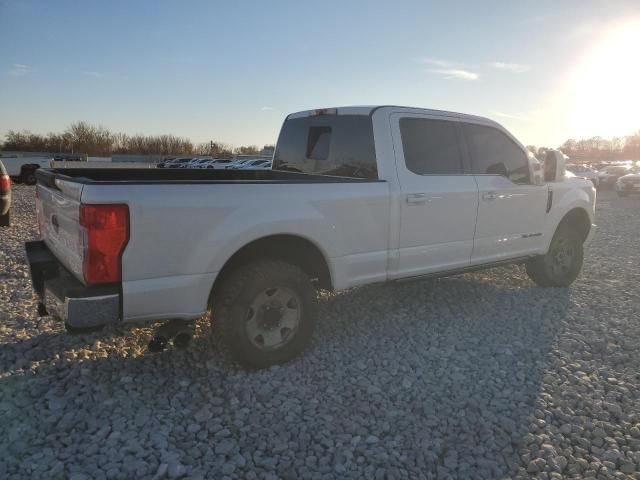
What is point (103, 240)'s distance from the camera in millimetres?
2777

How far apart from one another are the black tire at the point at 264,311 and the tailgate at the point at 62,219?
968mm

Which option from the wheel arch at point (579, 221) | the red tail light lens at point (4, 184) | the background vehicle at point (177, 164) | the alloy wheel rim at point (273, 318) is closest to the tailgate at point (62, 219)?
the alloy wheel rim at point (273, 318)

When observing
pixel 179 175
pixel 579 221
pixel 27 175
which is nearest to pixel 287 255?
pixel 179 175

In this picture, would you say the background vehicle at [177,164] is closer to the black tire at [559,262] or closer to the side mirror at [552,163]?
the black tire at [559,262]

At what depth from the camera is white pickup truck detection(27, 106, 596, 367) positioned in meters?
2.88

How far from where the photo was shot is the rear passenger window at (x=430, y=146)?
14.2 feet

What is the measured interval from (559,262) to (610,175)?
25.1 metres

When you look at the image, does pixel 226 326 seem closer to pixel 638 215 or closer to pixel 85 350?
pixel 85 350

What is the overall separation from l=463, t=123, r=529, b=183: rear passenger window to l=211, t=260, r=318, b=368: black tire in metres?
2.37

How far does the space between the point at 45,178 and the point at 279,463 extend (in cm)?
274

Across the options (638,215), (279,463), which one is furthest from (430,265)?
(638,215)

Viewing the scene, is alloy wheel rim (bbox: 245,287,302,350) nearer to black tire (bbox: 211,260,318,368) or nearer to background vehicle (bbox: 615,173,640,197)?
black tire (bbox: 211,260,318,368)

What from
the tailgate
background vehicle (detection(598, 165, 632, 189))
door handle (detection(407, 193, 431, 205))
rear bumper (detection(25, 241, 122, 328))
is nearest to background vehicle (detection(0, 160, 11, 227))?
the tailgate

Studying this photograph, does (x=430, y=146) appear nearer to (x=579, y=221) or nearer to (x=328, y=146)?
(x=328, y=146)
